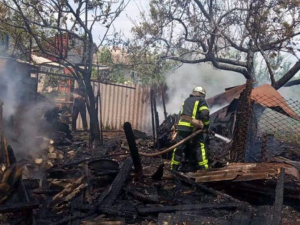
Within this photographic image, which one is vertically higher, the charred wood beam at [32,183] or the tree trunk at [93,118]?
the tree trunk at [93,118]

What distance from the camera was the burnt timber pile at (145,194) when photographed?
174 inches

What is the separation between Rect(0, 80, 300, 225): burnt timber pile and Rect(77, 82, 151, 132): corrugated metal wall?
284 inches

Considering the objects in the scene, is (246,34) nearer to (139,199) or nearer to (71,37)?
(71,37)

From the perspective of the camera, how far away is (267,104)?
8125 millimetres

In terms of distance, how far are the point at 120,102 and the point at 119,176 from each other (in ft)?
28.5

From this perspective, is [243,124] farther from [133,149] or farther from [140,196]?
[140,196]

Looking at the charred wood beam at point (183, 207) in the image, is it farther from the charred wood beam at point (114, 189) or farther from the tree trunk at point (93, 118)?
the tree trunk at point (93, 118)

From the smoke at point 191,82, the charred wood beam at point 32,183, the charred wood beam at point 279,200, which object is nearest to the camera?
the charred wood beam at point 279,200

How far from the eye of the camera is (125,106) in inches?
571

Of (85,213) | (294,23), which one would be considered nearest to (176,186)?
(85,213)

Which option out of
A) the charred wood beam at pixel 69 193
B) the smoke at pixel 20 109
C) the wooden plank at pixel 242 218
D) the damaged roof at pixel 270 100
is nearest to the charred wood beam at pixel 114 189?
the charred wood beam at pixel 69 193

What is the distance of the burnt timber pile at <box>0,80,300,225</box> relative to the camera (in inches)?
174

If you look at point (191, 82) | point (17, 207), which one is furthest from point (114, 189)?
point (191, 82)

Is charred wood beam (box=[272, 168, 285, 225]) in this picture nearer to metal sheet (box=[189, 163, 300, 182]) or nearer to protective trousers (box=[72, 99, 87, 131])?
metal sheet (box=[189, 163, 300, 182])
